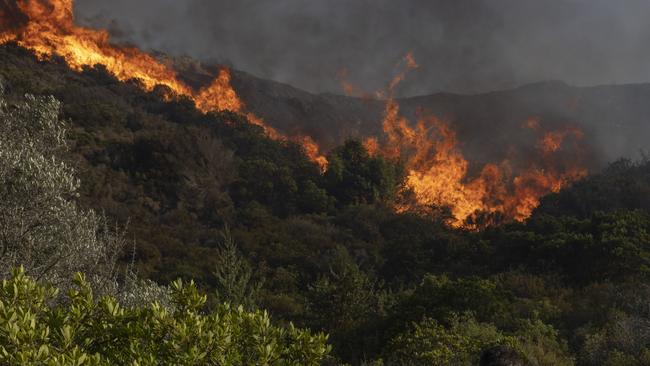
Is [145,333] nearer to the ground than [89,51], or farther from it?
nearer to the ground

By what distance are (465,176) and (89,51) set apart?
60.0m

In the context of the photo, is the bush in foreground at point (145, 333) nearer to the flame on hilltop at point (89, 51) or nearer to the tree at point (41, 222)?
the tree at point (41, 222)

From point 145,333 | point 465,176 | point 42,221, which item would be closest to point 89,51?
point 465,176

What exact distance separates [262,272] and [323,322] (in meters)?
10.1

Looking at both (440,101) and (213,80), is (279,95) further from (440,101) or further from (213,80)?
(440,101)

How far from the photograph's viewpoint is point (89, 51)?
267 ft

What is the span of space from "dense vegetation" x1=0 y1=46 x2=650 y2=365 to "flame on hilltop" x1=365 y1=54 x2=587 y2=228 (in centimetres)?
499

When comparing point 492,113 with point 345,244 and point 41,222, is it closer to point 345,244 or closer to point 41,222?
point 345,244

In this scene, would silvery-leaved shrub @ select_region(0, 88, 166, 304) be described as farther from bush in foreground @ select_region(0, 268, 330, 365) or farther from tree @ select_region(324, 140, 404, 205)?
tree @ select_region(324, 140, 404, 205)

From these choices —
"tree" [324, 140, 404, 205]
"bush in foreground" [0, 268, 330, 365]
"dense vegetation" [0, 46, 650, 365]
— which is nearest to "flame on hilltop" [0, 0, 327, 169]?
"dense vegetation" [0, 46, 650, 365]

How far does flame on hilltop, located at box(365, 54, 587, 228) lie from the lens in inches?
2445

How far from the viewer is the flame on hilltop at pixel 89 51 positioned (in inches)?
2977

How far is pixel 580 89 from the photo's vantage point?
9731 cm

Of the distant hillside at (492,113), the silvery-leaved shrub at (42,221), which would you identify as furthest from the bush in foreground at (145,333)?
the distant hillside at (492,113)
